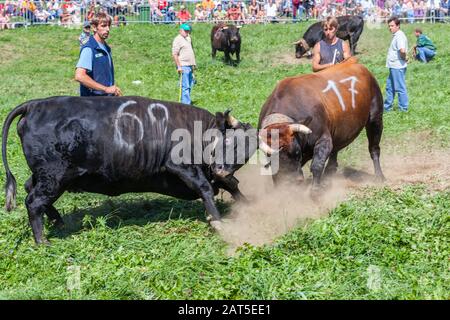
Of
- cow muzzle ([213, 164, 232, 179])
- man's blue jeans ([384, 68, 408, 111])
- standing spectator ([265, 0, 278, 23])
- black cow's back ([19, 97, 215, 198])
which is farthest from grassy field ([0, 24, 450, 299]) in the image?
standing spectator ([265, 0, 278, 23])

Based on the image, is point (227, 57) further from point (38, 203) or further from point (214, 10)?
point (38, 203)

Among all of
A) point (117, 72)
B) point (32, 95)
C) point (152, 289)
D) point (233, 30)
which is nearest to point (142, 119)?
point (152, 289)

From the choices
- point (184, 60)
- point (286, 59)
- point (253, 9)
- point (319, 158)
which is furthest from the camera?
point (253, 9)

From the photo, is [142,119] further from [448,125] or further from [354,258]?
[448,125]

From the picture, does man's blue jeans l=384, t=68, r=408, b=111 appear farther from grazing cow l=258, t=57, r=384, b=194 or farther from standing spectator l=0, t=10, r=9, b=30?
standing spectator l=0, t=10, r=9, b=30

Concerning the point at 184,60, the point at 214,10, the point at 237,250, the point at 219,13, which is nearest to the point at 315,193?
the point at 237,250

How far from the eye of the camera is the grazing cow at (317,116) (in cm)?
788

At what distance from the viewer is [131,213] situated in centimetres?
833

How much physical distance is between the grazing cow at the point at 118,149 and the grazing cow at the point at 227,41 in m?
13.8

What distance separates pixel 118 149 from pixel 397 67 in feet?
27.7

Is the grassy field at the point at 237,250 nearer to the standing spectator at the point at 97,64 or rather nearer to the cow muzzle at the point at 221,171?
the cow muzzle at the point at 221,171

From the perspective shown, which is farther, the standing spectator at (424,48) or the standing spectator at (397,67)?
the standing spectator at (424,48)

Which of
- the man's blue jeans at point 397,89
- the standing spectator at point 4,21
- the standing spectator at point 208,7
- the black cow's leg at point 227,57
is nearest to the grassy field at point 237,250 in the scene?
the man's blue jeans at point 397,89

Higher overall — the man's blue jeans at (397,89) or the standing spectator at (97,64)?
the standing spectator at (97,64)
